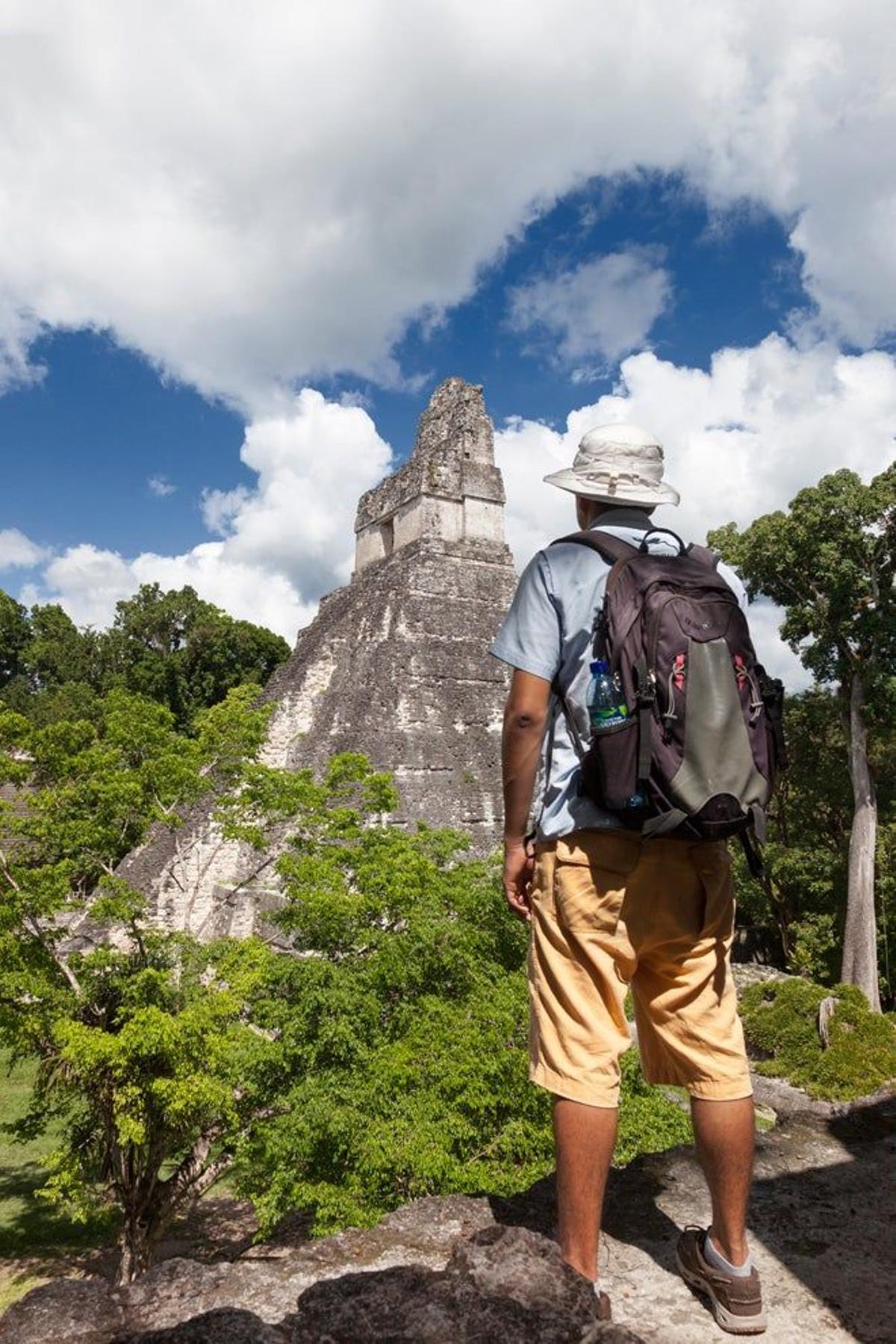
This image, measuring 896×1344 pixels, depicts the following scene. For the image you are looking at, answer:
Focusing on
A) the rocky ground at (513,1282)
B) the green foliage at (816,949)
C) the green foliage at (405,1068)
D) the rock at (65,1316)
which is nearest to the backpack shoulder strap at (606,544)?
the rocky ground at (513,1282)

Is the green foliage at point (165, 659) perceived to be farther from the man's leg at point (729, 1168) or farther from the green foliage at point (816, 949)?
the man's leg at point (729, 1168)

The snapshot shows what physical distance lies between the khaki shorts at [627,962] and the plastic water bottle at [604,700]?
25 cm

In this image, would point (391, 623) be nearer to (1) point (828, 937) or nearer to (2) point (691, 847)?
(1) point (828, 937)

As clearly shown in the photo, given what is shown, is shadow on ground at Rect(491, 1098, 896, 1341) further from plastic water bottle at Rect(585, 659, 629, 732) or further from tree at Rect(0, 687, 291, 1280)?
tree at Rect(0, 687, 291, 1280)

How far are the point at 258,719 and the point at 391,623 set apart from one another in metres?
7.10

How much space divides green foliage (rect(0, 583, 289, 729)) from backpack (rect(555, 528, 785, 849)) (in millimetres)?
34987

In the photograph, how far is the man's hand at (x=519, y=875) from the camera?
2129mm

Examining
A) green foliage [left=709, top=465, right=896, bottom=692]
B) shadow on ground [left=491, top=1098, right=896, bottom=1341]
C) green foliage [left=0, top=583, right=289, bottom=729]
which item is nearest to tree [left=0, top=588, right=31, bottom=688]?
green foliage [left=0, top=583, right=289, bottom=729]

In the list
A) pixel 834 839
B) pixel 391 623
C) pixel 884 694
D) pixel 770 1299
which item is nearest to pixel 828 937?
pixel 834 839

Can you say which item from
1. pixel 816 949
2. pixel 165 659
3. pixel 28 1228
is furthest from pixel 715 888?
pixel 165 659

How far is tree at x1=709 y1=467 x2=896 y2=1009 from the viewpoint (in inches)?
542

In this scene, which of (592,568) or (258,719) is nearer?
(592,568)

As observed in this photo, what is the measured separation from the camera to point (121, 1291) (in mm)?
1962

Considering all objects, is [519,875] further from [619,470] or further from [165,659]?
[165,659]
